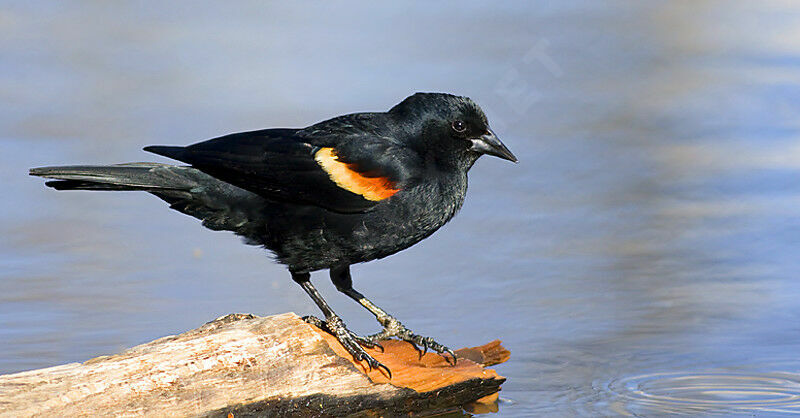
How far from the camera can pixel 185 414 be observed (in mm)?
4523

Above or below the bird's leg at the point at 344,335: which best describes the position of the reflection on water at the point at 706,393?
below

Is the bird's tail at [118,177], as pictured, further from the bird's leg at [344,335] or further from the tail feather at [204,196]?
the bird's leg at [344,335]

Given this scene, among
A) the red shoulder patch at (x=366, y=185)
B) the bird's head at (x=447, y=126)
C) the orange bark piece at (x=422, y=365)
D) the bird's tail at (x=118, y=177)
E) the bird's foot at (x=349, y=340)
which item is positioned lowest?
the orange bark piece at (x=422, y=365)

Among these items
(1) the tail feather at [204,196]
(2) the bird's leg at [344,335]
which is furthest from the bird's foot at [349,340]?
(1) the tail feather at [204,196]

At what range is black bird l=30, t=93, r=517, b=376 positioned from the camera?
5383mm

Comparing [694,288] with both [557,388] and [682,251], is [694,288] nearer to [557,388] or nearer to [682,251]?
[682,251]

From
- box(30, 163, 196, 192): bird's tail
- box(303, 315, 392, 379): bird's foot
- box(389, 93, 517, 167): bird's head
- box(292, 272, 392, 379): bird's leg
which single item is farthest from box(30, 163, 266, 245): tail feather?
box(389, 93, 517, 167): bird's head

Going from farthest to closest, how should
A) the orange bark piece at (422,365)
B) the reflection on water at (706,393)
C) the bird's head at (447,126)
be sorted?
1. the bird's head at (447,126)
2. the reflection on water at (706,393)
3. the orange bark piece at (422,365)

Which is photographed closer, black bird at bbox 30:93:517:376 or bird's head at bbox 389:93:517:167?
black bird at bbox 30:93:517:376

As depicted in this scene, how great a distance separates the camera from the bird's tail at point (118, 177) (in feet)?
16.9

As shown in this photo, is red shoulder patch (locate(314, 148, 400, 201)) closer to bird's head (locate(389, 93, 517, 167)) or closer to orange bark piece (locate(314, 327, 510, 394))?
bird's head (locate(389, 93, 517, 167))

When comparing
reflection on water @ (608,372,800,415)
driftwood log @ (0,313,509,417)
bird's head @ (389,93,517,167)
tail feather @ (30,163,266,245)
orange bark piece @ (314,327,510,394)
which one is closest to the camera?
driftwood log @ (0,313,509,417)

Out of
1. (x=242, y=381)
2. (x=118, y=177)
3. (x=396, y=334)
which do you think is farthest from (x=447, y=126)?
(x=242, y=381)

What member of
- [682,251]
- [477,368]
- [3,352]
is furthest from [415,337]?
[682,251]
